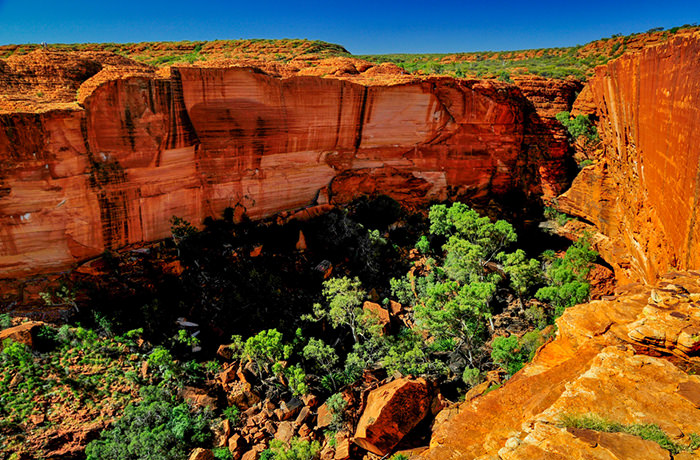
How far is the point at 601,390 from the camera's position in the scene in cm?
611

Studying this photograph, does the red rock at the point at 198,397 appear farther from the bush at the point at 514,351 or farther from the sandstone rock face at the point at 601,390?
the bush at the point at 514,351

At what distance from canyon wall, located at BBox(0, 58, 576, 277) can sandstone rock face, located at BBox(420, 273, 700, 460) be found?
1614cm

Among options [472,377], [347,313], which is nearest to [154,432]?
[347,313]

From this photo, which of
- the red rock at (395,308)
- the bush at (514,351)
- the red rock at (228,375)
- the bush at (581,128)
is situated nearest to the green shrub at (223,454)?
the red rock at (228,375)

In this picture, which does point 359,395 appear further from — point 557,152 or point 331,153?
point 557,152

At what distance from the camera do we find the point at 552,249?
23.8 meters

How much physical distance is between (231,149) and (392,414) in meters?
14.2

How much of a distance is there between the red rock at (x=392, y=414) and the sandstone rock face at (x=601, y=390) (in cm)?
534

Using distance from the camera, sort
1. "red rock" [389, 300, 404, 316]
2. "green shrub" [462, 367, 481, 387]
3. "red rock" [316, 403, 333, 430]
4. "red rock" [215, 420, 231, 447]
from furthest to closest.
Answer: "red rock" [389, 300, 404, 316] < "green shrub" [462, 367, 481, 387] < "red rock" [316, 403, 333, 430] < "red rock" [215, 420, 231, 447]

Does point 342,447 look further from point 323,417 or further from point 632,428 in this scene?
point 632,428

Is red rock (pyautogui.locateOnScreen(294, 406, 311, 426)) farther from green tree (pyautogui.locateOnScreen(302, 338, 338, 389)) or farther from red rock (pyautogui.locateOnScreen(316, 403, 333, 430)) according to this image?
green tree (pyautogui.locateOnScreen(302, 338, 338, 389))

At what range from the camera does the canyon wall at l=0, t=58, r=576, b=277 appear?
52.5 ft

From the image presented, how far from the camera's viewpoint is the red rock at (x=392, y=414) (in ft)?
41.5

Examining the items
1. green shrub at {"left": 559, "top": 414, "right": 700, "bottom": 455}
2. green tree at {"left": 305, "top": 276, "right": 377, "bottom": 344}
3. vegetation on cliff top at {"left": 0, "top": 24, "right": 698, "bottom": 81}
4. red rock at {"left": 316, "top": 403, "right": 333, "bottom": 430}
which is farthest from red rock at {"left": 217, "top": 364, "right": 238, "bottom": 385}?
vegetation on cliff top at {"left": 0, "top": 24, "right": 698, "bottom": 81}
